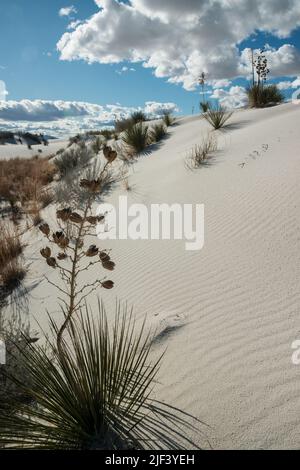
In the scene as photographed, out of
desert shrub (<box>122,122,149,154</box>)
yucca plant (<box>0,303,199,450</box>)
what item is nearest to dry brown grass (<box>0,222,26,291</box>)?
yucca plant (<box>0,303,199,450</box>)

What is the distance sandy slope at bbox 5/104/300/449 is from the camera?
1.76 meters

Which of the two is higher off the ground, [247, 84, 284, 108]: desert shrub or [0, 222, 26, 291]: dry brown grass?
[247, 84, 284, 108]: desert shrub

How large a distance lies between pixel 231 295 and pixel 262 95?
1073 centimetres

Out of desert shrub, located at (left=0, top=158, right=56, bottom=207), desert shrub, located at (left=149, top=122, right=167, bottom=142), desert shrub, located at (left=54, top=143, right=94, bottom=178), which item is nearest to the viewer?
desert shrub, located at (left=0, top=158, right=56, bottom=207)

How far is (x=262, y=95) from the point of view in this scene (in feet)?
38.5

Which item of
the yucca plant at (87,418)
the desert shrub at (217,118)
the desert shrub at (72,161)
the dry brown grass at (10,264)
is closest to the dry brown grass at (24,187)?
the desert shrub at (72,161)

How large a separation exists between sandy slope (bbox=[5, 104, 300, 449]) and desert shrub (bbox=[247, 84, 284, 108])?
252 inches

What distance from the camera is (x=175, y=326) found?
2588mm

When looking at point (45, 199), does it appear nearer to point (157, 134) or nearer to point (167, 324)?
point (157, 134)

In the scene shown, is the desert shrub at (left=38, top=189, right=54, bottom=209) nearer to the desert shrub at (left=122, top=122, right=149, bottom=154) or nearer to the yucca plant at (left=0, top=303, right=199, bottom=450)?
the desert shrub at (left=122, top=122, right=149, bottom=154)

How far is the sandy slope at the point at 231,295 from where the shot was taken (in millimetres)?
1759

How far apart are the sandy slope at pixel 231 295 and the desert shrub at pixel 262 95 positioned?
21.0 ft

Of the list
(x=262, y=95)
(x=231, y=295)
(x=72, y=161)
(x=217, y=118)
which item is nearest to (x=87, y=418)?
(x=231, y=295)

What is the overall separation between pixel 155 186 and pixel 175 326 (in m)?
4.09
